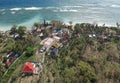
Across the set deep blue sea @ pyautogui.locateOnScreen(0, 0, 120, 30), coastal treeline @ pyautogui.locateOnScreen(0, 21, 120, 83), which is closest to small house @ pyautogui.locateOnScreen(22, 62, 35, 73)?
coastal treeline @ pyautogui.locateOnScreen(0, 21, 120, 83)

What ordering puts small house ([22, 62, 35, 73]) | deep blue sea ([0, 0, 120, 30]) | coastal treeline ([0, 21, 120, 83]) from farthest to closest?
deep blue sea ([0, 0, 120, 30]) < small house ([22, 62, 35, 73]) < coastal treeline ([0, 21, 120, 83])

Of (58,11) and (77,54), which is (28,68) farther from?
(58,11)

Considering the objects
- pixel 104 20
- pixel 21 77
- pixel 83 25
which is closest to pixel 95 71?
pixel 21 77

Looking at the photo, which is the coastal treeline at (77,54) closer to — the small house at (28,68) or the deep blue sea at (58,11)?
the small house at (28,68)

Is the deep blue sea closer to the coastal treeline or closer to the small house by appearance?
the coastal treeline

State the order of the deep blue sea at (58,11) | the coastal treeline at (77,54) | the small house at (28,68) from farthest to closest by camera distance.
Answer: the deep blue sea at (58,11) < the small house at (28,68) < the coastal treeline at (77,54)

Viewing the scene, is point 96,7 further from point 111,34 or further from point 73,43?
point 73,43

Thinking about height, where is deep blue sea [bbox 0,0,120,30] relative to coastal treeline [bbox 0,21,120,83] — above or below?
above

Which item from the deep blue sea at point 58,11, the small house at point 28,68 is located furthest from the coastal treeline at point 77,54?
the deep blue sea at point 58,11
